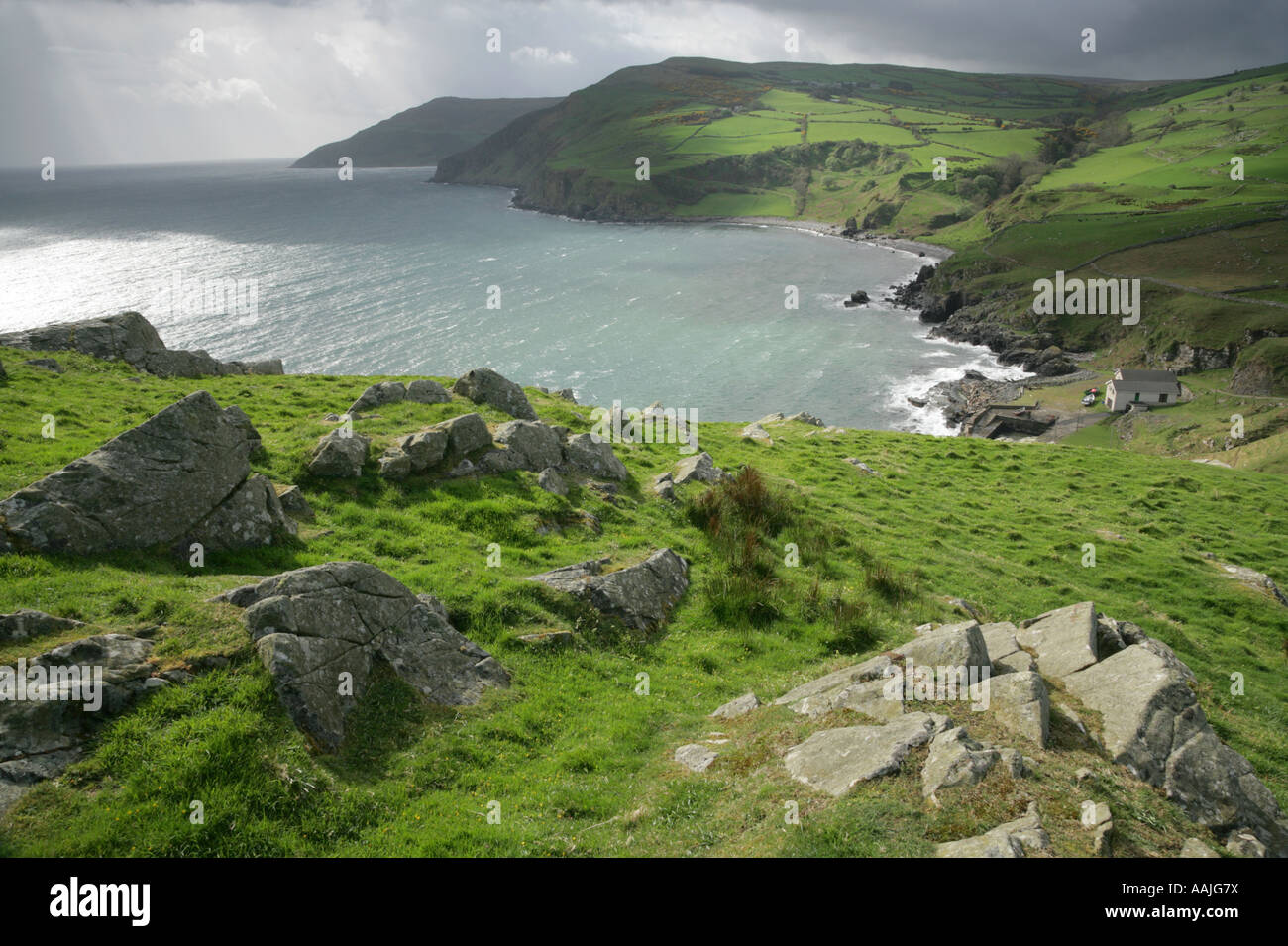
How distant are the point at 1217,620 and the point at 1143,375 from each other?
80.3 metres

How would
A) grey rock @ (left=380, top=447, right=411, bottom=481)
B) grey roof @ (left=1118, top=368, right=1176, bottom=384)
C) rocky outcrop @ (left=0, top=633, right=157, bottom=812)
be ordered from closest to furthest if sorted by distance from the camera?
rocky outcrop @ (left=0, top=633, right=157, bottom=812) → grey rock @ (left=380, top=447, right=411, bottom=481) → grey roof @ (left=1118, top=368, right=1176, bottom=384)

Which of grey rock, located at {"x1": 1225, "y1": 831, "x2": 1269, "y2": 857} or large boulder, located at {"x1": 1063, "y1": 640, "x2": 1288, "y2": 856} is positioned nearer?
grey rock, located at {"x1": 1225, "y1": 831, "x2": 1269, "y2": 857}

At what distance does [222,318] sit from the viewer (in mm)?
103250

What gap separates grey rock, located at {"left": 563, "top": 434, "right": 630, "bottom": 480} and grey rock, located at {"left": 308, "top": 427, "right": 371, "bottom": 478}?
7.80 m

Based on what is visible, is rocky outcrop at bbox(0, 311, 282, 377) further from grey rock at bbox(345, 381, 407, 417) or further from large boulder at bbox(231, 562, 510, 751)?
large boulder at bbox(231, 562, 510, 751)

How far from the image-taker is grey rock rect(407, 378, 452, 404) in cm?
2867

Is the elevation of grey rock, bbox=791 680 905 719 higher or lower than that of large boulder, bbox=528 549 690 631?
lower

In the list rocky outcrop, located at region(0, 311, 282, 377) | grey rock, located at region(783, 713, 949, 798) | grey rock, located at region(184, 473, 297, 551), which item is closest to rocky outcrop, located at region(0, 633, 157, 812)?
grey rock, located at region(184, 473, 297, 551)

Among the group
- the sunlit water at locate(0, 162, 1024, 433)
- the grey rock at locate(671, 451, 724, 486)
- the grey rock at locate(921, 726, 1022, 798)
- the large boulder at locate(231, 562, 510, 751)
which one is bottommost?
the grey rock at locate(921, 726, 1022, 798)

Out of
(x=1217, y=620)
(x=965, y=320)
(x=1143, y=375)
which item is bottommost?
(x=1217, y=620)

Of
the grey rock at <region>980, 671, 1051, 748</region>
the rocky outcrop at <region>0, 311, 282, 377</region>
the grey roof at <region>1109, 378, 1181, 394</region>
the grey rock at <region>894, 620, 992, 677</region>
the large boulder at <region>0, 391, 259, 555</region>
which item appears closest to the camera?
the grey rock at <region>980, 671, 1051, 748</region>
